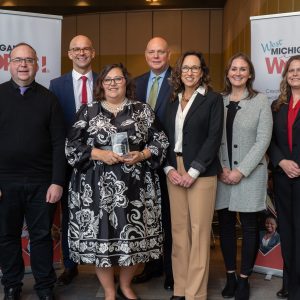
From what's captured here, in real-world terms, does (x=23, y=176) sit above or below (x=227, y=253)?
above

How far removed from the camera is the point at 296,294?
300 centimetres

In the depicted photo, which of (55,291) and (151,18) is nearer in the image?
(55,291)

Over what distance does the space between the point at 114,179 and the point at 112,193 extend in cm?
9

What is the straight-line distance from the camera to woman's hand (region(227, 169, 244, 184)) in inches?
118

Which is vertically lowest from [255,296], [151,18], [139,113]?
[255,296]

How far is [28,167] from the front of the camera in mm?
2924

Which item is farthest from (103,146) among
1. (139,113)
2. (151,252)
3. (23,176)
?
(151,252)

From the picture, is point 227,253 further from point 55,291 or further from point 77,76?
point 77,76

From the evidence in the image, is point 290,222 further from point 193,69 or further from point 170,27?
point 170,27

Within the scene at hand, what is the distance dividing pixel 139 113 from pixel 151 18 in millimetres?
8416

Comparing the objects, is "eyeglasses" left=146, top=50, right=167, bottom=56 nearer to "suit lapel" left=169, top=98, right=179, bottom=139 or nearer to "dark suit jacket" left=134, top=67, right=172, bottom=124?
"dark suit jacket" left=134, top=67, right=172, bottom=124

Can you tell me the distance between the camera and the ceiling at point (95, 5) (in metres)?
9.85

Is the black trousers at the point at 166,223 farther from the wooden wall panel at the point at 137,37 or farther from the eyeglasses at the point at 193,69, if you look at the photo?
the wooden wall panel at the point at 137,37

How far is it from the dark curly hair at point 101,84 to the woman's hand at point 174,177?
55 centimetres
